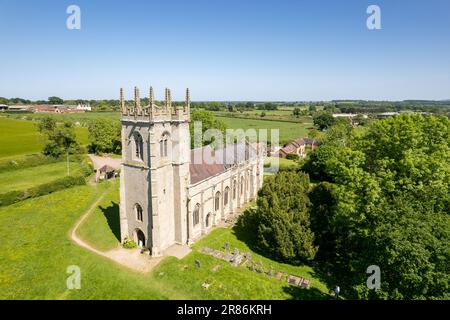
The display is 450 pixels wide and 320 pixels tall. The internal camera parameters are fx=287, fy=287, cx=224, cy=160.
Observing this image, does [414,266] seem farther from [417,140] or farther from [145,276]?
[145,276]

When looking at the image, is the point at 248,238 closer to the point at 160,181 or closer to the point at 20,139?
the point at 160,181

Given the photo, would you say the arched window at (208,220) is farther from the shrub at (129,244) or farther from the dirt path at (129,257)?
the shrub at (129,244)

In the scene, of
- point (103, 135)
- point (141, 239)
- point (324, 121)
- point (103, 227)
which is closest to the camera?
point (141, 239)

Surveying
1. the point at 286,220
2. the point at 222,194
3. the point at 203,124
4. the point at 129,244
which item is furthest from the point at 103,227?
the point at 203,124
